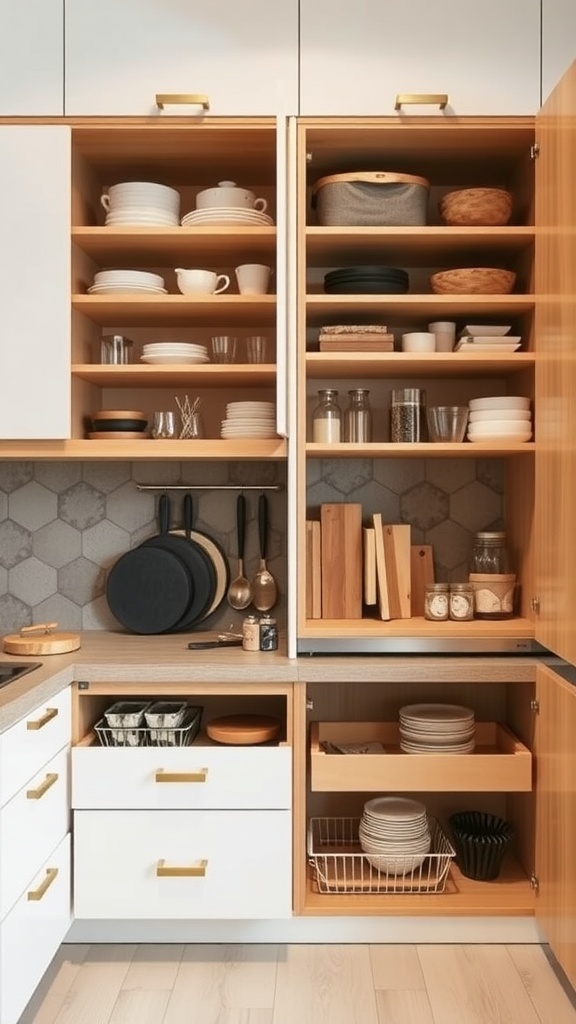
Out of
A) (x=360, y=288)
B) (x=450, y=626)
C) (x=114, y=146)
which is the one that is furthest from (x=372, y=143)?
(x=450, y=626)

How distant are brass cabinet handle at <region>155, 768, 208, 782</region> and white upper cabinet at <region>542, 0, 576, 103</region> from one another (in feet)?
6.19

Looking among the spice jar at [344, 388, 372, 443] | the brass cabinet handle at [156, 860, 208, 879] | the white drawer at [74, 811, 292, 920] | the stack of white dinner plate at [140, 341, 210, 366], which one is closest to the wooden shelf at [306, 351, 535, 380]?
the spice jar at [344, 388, 372, 443]

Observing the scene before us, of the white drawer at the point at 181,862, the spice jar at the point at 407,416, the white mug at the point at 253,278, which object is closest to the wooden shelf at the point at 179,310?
the white mug at the point at 253,278

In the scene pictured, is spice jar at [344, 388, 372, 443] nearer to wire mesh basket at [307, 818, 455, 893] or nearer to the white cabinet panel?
the white cabinet panel

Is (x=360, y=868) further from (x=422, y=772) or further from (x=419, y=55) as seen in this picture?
(x=419, y=55)

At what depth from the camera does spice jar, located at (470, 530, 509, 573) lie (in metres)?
2.72

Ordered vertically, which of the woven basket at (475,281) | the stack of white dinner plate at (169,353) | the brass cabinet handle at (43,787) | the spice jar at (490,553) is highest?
the woven basket at (475,281)

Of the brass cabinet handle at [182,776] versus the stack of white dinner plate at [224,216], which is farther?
the stack of white dinner plate at [224,216]

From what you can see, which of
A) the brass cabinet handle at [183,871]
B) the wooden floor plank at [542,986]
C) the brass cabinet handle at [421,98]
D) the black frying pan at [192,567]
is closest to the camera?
the wooden floor plank at [542,986]

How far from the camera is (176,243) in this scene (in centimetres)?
269

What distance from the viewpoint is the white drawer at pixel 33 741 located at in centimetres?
191

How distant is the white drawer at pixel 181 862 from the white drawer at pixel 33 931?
6cm

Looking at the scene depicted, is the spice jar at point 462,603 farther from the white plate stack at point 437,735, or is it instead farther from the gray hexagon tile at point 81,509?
the gray hexagon tile at point 81,509

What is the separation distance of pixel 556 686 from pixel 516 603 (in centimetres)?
55
